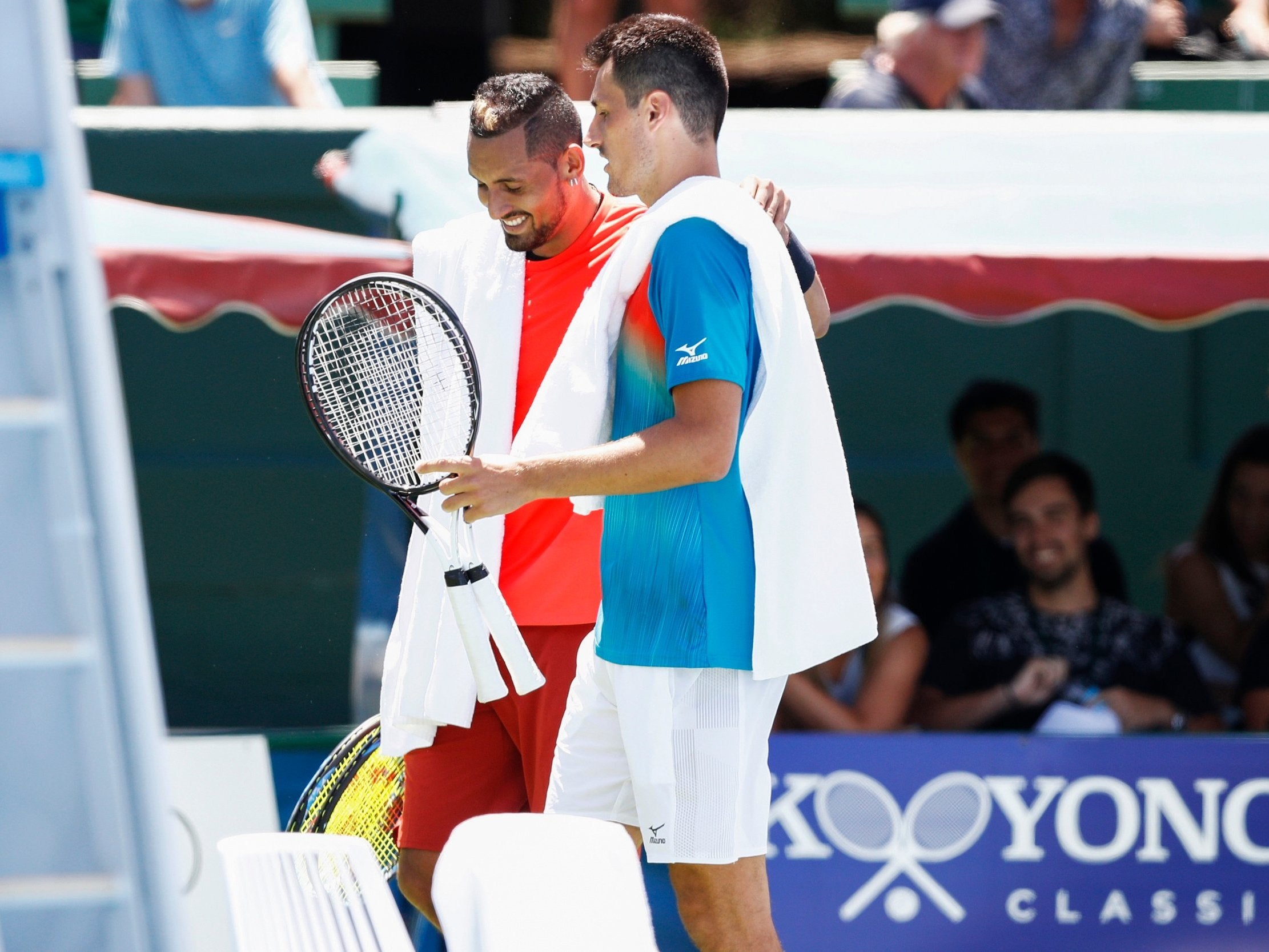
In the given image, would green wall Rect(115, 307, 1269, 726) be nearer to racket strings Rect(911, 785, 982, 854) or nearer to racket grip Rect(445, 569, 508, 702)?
racket strings Rect(911, 785, 982, 854)

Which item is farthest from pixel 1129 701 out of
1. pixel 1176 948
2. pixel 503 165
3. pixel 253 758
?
pixel 503 165

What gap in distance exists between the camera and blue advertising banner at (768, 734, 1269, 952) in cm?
443

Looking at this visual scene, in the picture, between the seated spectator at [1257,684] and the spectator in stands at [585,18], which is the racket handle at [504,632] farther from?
the spectator in stands at [585,18]

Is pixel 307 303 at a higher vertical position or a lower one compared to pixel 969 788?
higher

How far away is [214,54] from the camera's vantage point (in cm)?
656

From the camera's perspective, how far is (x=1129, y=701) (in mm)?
4898

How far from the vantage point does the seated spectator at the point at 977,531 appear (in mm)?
5809

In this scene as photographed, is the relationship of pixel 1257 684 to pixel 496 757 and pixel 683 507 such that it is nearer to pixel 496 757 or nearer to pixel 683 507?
pixel 496 757

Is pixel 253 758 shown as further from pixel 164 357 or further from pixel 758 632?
pixel 164 357

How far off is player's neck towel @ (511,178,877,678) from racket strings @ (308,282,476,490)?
0.72 ft

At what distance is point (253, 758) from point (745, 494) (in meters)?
2.31

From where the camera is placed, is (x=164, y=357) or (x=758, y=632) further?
(x=164, y=357)

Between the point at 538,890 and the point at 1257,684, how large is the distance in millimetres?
3975

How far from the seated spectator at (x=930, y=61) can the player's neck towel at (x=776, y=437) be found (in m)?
3.44
